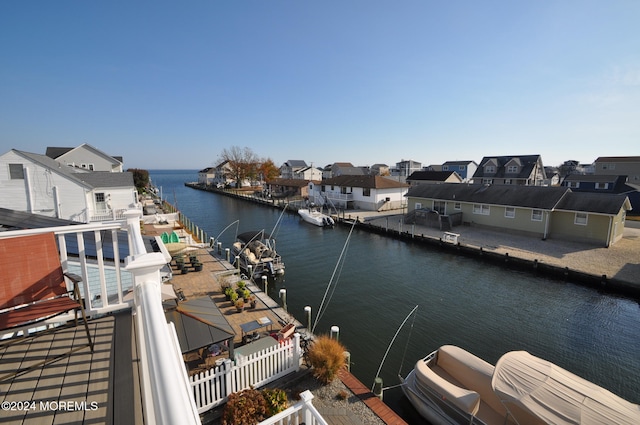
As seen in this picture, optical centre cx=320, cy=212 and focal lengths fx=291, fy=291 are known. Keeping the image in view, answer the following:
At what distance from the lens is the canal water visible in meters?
9.57

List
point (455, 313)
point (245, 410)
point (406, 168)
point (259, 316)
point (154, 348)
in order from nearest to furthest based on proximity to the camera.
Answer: point (154, 348), point (245, 410), point (259, 316), point (455, 313), point (406, 168)

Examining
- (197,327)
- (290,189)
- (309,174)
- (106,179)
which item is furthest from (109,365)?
(309,174)

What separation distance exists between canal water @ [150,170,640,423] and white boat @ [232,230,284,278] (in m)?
0.87

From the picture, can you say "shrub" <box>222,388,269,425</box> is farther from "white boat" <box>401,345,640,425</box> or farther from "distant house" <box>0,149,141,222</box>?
"distant house" <box>0,149,141,222</box>

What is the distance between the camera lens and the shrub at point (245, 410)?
18.5 ft

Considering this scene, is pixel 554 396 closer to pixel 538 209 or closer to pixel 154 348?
pixel 154 348

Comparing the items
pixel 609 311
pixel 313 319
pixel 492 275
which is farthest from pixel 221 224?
pixel 609 311

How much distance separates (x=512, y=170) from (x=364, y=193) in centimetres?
3013

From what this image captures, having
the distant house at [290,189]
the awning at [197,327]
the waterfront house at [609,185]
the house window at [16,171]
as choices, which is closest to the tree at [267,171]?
the distant house at [290,189]

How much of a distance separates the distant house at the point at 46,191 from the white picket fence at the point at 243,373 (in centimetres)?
1631

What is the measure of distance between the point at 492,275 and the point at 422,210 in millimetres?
12251

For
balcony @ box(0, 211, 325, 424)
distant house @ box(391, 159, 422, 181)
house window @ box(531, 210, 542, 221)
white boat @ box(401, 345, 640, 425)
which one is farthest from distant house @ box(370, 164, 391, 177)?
balcony @ box(0, 211, 325, 424)

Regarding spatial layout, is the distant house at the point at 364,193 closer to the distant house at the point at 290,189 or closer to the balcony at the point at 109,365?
the distant house at the point at 290,189

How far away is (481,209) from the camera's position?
26.0 meters
